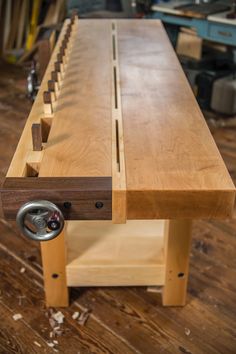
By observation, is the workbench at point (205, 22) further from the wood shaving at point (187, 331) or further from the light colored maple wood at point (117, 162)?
the wood shaving at point (187, 331)

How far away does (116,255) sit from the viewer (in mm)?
1773

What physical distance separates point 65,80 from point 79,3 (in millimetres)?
3144

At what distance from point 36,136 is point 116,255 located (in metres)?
0.71

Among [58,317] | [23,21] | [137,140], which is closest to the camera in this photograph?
[137,140]

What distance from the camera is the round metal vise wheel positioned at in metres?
1.04

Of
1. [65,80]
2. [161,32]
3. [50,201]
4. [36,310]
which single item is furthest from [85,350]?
[161,32]

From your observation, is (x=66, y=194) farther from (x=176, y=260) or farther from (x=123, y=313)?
(x=123, y=313)

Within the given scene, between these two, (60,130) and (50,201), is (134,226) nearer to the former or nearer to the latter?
(60,130)

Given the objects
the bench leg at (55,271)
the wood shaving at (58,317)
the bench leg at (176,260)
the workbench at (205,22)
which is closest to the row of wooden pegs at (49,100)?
the bench leg at (55,271)

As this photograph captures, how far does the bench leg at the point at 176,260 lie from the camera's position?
5.10 ft

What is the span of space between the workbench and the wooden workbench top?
128 centimetres

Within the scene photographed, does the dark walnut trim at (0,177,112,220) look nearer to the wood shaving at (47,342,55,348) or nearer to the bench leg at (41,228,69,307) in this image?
the bench leg at (41,228,69,307)

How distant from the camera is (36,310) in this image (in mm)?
1777

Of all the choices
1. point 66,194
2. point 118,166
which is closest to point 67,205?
point 66,194
